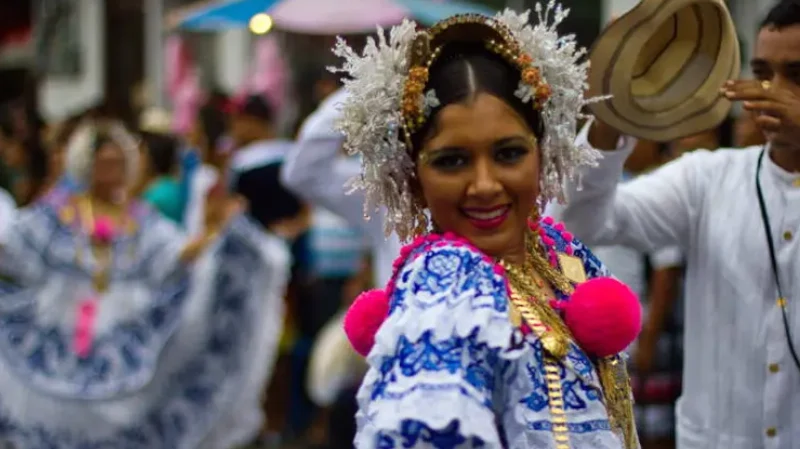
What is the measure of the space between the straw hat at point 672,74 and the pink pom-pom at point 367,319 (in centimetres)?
117

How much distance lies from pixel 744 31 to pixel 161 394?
18.8ft

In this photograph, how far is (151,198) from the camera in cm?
1095

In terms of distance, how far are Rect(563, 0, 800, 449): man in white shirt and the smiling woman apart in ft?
3.31

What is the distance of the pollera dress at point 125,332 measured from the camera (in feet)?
28.3

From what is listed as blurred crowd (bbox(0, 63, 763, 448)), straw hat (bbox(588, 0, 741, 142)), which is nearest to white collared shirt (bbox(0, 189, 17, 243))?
blurred crowd (bbox(0, 63, 763, 448))

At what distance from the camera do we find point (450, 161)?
346 centimetres

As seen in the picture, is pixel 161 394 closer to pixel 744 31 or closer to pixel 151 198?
pixel 151 198

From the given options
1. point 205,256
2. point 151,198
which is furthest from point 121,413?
point 151,198

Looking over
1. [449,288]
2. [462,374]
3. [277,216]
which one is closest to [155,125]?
[277,216]

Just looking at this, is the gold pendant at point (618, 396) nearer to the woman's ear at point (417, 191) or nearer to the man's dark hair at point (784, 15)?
the woman's ear at point (417, 191)

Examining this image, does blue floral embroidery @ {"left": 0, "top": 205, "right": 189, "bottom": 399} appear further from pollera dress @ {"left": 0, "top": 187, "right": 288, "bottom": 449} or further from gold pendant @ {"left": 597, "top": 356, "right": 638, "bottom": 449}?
gold pendant @ {"left": 597, "top": 356, "right": 638, "bottom": 449}

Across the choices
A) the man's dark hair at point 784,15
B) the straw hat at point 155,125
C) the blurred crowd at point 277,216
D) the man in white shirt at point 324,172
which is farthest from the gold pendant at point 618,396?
the straw hat at point 155,125

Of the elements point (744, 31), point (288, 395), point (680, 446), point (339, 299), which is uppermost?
point (744, 31)

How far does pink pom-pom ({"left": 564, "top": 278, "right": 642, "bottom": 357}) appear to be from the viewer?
11.6 feet
